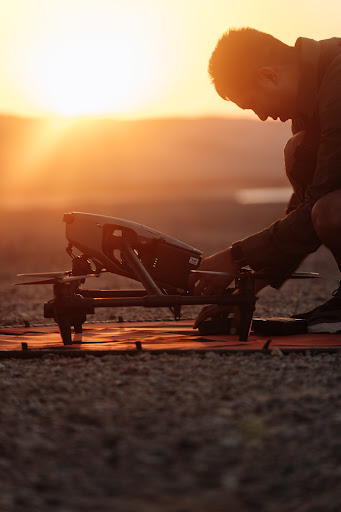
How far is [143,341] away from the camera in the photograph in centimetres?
452

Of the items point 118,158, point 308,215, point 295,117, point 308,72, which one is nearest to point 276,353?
point 308,215

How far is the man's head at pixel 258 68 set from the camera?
4395 millimetres

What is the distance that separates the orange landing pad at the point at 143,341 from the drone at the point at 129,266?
0.15 metres

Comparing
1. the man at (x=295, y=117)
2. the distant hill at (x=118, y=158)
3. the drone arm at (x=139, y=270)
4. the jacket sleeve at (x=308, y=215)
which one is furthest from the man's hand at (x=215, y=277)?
the distant hill at (x=118, y=158)

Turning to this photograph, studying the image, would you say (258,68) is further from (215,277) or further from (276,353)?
(276,353)

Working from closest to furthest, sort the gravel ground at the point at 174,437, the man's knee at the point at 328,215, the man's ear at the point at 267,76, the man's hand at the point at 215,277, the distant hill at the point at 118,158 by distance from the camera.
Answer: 1. the gravel ground at the point at 174,437
2. the man's knee at the point at 328,215
3. the man's ear at the point at 267,76
4. the man's hand at the point at 215,277
5. the distant hill at the point at 118,158

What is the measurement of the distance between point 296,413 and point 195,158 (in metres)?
116

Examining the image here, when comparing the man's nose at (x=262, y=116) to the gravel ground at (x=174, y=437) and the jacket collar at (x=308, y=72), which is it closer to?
the jacket collar at (x=308, y=72)

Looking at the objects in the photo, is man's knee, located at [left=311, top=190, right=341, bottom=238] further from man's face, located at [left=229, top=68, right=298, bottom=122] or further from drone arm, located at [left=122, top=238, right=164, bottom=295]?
drone arm, located at [left=122, top=238, right=164, bottom=295]

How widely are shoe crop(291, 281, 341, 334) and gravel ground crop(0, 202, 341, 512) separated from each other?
76cm

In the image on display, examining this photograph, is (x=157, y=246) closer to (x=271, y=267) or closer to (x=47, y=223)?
(x=271, y=267)

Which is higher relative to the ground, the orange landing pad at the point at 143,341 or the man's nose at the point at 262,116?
the man's nose at the point at 262,116

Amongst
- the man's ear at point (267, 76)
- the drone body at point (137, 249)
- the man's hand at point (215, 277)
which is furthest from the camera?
the drone body at point (137, 249)

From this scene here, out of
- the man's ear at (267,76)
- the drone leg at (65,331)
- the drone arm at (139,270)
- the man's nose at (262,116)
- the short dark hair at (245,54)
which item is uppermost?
the short dark hair at (245,54)
